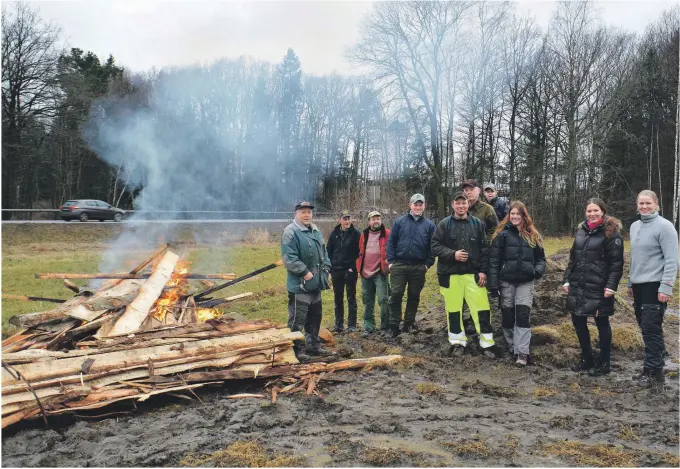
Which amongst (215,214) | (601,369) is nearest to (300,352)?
(601,369)

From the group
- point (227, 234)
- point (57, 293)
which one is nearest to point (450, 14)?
point (227, 234)

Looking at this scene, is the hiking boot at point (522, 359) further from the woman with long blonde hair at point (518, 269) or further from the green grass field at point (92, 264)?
the green grass field at point (92, 264)

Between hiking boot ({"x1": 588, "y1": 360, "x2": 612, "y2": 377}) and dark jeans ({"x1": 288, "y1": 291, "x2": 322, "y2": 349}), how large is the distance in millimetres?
3419

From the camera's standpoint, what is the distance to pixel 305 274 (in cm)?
662

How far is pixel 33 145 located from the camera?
103 ft

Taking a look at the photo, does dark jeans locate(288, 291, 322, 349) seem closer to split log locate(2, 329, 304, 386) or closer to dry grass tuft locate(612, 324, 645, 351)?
split log locate(2, 329, 304, 386)

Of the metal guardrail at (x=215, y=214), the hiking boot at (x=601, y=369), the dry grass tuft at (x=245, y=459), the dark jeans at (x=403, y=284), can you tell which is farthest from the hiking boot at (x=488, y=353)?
the metal guardrail at (x=215, y=214)

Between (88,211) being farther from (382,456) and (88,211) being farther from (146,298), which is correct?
(382,456)

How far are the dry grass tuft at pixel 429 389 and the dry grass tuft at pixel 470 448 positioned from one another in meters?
1.26

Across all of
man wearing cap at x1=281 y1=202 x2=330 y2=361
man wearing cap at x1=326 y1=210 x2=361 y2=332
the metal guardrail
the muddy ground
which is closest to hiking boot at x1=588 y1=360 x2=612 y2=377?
the muddy ground

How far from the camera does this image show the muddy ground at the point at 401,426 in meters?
3.70

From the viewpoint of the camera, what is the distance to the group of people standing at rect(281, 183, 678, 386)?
5492 mm

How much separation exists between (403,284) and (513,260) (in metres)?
1.92

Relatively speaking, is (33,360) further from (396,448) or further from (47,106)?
(47,106)
